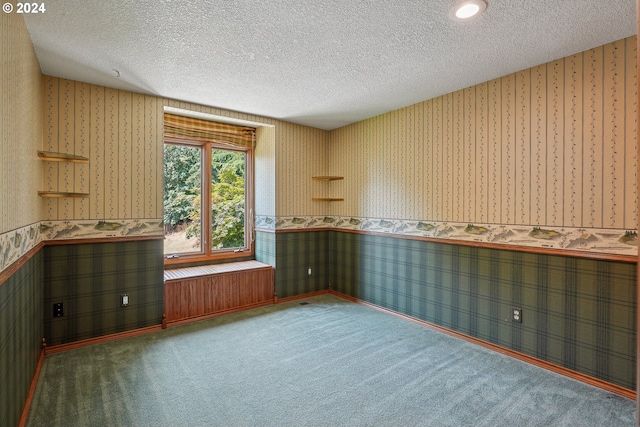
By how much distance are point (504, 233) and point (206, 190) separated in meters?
3.47

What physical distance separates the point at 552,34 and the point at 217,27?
228 centimetres

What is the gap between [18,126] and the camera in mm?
1896

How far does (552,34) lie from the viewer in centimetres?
219

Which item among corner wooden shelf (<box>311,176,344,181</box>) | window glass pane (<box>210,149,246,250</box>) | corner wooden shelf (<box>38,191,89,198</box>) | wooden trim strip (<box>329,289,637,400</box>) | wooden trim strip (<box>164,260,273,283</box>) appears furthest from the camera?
corner wooden shelf (<box>311,176,344,181</box>)

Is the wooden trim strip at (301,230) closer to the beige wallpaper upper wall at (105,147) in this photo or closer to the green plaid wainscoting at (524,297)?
the green plaid wainscoting at (524,297)

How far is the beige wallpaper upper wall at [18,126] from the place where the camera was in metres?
1.60

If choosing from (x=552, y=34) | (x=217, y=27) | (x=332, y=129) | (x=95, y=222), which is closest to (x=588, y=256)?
(x=552, y=34)

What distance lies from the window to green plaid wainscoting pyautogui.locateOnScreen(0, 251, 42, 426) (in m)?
1.60

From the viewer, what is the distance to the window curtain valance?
3820mm

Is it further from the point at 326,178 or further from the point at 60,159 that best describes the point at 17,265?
the point at 326,178

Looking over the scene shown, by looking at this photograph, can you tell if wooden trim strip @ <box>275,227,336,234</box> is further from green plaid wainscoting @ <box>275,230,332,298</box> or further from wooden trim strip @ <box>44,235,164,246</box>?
wooden trim strip @ <box>44,235,164,246</box>

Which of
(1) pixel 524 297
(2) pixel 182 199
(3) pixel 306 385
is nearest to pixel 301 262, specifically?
(2) pixel 182 199

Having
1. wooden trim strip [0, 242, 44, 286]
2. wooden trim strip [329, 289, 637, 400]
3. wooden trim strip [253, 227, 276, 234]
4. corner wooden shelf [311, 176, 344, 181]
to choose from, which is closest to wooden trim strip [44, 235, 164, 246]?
wooden trim strip [0, 242, 44, 286]

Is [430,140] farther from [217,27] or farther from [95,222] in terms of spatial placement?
[95,222]
